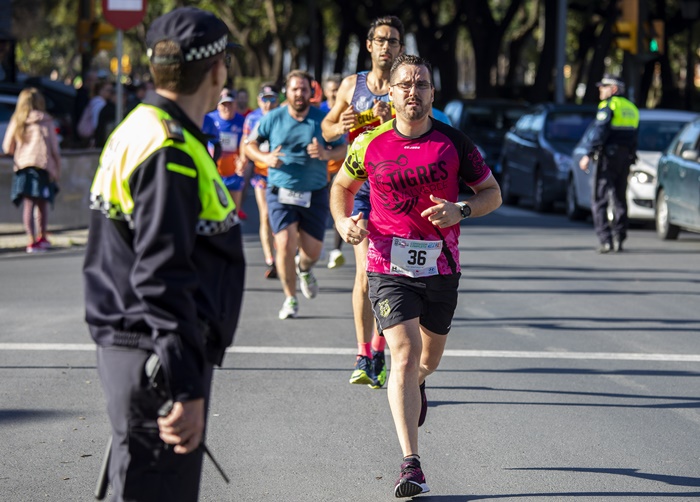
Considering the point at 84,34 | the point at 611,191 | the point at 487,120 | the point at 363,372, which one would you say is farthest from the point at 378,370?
the point at 487,120

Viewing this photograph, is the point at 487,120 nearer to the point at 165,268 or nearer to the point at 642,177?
the point at 642,177

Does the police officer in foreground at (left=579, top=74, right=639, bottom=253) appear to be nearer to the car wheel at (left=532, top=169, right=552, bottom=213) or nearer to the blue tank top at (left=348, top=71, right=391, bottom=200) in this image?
the car wheel at (left=532, top=169, right=552, bottom=213)

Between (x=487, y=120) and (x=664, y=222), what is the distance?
10673 mm

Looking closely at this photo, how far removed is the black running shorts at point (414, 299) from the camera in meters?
5.88

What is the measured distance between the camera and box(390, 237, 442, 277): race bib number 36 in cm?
595

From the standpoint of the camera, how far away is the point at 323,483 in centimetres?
592

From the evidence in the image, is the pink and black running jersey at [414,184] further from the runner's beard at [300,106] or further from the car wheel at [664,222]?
the car wheel at [664,222]

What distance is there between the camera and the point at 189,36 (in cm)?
357

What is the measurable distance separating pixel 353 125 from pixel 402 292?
218 centimetres

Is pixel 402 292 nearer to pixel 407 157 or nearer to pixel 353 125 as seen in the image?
pixel 407 157

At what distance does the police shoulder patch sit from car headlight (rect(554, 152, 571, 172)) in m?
17.7

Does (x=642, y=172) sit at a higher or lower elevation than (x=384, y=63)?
lower

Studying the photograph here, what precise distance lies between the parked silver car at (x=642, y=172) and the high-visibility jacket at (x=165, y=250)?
557 inches

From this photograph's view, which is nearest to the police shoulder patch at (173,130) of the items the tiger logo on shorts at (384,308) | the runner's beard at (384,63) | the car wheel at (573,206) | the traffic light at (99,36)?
the tiger logo on shorts at (384,308)
